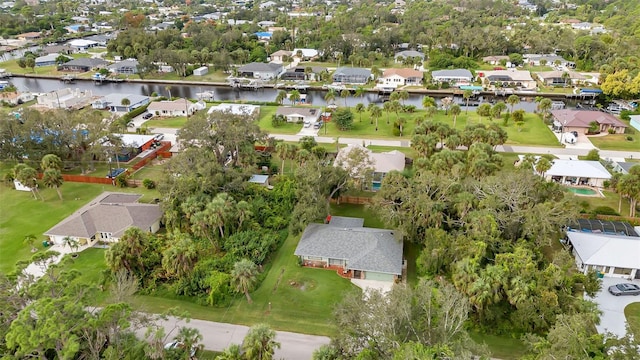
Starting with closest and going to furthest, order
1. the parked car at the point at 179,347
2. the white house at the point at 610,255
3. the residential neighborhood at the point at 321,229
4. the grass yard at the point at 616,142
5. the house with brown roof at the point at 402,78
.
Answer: the residential neighborhood at the point at 321,229, the parked car at the point at 179,347, the white house at the point at 610,255, the grass yard at the point at 616,142, the house with brown roof at the point at 402,78

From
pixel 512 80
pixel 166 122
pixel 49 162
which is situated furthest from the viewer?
pixel 512 80

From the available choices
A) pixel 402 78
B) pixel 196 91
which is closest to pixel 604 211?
pixel 402 78

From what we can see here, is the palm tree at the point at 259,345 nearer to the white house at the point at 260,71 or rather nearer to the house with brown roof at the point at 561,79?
the white house at the point at 260,71

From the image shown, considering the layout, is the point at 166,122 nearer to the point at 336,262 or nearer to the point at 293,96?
the point at 293,96

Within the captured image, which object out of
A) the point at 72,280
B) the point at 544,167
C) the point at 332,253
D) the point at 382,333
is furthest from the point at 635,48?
the point at 72,280

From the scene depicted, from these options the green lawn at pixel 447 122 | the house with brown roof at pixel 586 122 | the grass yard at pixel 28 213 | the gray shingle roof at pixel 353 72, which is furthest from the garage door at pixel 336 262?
the gray shingle roof at pixel 353 72

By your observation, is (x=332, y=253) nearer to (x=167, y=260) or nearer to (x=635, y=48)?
(x=167, y=260)

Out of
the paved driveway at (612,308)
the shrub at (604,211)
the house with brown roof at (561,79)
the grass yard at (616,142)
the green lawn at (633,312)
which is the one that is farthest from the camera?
the house with brown roof at (561,79)
